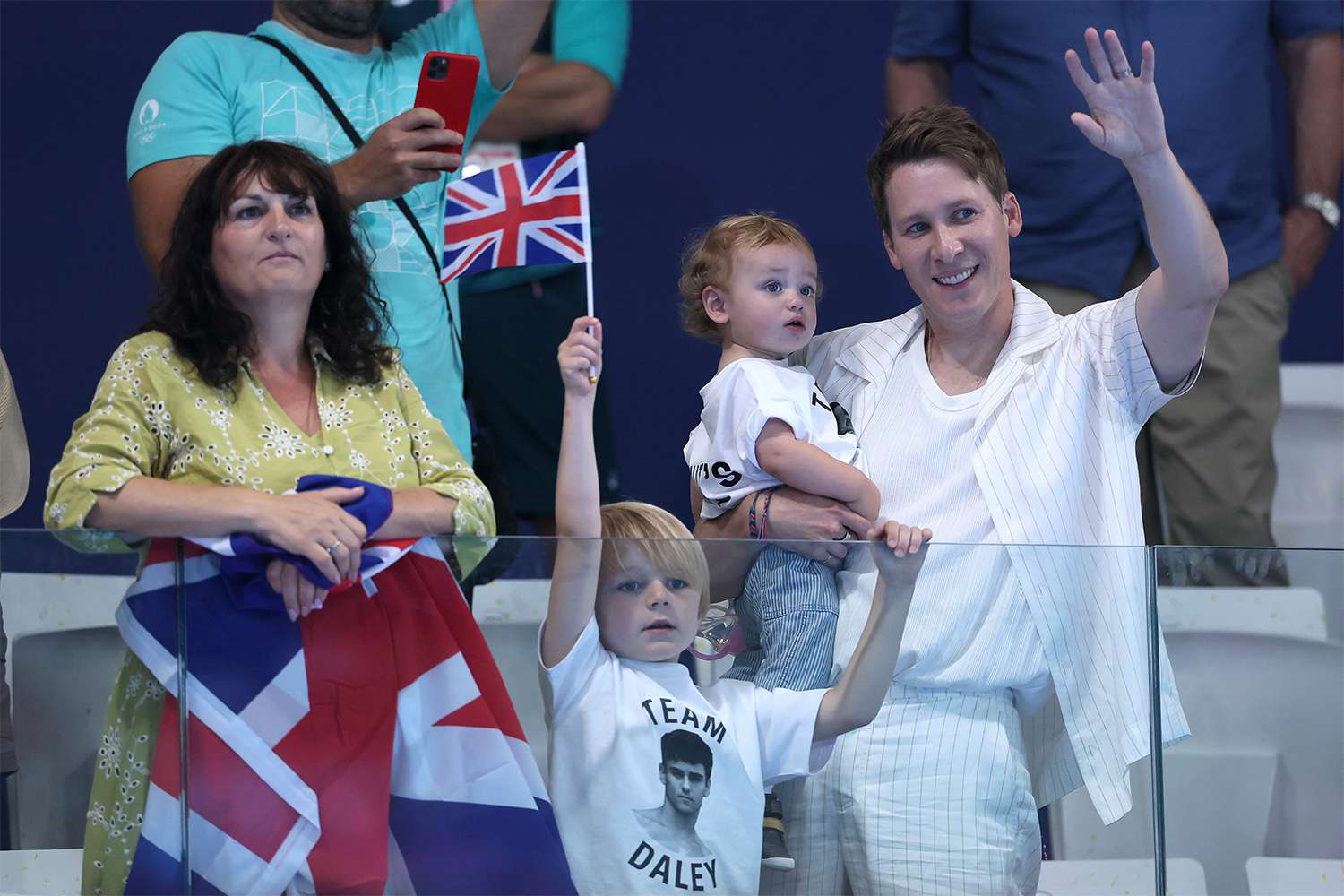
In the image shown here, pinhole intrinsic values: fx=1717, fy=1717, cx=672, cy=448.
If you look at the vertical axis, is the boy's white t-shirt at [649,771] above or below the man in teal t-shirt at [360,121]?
below

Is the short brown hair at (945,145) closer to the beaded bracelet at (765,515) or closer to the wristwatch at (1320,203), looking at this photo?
the beaded bracelet at (765,515)

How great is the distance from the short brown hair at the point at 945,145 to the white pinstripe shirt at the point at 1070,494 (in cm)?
20

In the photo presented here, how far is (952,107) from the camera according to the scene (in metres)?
2.65

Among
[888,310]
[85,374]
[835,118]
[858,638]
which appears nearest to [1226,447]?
[888,310]

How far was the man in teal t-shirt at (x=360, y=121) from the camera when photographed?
9.04 feet

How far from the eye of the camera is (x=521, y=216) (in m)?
2.84

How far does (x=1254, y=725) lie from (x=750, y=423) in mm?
816

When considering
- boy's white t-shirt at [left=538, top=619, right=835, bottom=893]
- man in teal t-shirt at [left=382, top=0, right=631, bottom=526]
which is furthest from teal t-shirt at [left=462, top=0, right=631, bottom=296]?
boy's white t-shirt at [left=538, top=619, right=835, bottom=893]

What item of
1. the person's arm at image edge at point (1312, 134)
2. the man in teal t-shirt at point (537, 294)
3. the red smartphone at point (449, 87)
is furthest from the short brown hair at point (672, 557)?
the person's arm at image edge at point (1312, 134)

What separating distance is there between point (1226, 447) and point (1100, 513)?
158 cm

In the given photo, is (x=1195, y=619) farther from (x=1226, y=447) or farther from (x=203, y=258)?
(x=1226, y=447)

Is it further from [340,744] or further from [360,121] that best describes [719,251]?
[340,744]

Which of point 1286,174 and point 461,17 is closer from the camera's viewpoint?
point 461,17

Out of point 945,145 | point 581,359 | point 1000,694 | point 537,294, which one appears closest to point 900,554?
point 1000,694
